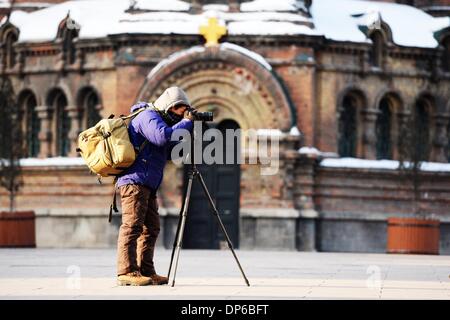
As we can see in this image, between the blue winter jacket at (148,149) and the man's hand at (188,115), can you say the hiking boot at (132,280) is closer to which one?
the blue winter jacket at (148,149)

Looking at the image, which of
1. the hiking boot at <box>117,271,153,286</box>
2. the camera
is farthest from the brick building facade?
the hiking boot at <box>117,271,153,286</box>

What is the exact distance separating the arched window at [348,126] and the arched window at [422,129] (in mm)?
1836

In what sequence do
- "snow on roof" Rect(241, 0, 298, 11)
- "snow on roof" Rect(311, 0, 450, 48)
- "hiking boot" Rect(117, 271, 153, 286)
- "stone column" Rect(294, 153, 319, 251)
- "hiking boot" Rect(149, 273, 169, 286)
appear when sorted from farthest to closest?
"snow on roof" Rect(311, 0, 450, 48) → "snow on roof" Rect(241, 0, 298, 11) → "stone column" Rect(294, 153, 319, 251) → "hiking boot" Rect(149, 273, 169, 286) → "hiking boot" Rect(117, 271, 153, 286)

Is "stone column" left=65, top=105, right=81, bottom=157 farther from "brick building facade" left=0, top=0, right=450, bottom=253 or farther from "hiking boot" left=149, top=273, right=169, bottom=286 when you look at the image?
"hiking boot" left=149, top=273, right=169, bottom=286

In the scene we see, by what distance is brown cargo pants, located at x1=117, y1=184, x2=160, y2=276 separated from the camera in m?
18.1

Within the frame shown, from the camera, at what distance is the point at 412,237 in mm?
37000

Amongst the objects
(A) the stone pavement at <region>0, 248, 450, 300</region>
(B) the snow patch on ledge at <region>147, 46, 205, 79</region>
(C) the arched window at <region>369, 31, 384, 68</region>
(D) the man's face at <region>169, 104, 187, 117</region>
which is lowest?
(A) the stone pavement at <region>0, 248, 450, 300</region>

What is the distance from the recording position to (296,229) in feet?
133

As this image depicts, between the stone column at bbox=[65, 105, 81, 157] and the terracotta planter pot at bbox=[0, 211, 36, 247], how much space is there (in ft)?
22.7

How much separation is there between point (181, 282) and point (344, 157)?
80.8 ft

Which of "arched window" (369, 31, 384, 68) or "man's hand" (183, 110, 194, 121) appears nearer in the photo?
"man's hand" (183, 110, 194, 121)
